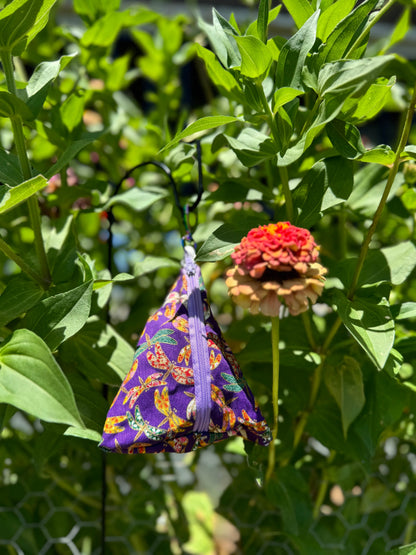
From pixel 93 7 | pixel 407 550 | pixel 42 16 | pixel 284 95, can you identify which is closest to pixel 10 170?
pixel 42 16

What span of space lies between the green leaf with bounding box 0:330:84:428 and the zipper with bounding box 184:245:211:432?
0.29ft

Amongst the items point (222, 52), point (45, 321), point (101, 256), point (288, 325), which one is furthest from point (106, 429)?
point (101, 256)

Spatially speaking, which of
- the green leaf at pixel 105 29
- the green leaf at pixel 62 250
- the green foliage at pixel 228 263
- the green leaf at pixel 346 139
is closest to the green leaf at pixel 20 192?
the green foliage at pixel 228 263

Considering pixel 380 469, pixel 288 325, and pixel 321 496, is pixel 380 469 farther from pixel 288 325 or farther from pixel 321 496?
pixel 288 325

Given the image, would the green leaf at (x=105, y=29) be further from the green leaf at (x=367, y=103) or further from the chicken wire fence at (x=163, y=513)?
the chicken wire fence at (x=163, y=513)

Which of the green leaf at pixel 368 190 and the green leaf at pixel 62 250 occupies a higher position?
the green leaf at pixel 62 250

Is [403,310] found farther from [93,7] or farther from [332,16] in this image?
[93,7]

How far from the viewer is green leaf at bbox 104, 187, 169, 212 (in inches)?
22.6

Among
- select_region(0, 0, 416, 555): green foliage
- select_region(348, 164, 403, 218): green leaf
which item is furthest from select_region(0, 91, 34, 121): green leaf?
select_region(348, 164, 403, 218): green leaf

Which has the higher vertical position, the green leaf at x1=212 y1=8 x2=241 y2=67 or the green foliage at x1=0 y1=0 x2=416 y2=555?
the green leaf at x1=212 y1=8 x2=241 y2=67

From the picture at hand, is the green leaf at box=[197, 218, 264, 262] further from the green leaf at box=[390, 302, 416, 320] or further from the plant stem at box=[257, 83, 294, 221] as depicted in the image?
the green leaf at box=[390, 302, 416, 320]

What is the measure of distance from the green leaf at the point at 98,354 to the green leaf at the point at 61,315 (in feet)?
0.24

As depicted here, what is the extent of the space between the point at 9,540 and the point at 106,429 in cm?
34

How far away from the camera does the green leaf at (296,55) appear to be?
42 cm
